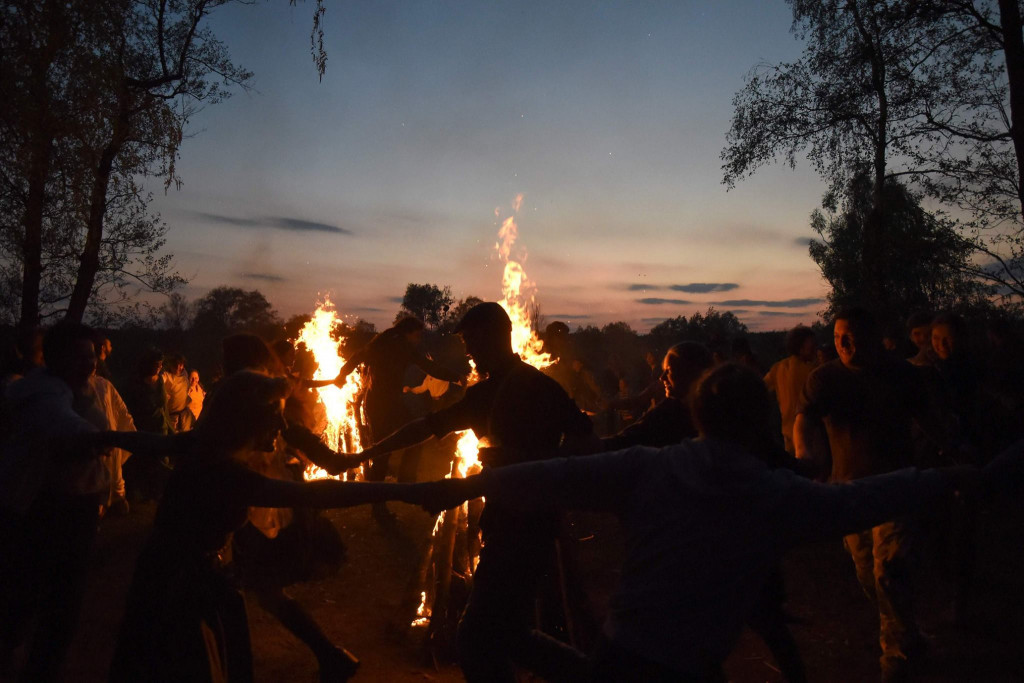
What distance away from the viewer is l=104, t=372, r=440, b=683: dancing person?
267 cm

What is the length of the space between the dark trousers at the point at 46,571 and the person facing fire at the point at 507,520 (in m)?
1.97

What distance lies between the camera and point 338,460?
4.25 meters

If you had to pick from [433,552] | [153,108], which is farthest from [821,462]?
[153,108]

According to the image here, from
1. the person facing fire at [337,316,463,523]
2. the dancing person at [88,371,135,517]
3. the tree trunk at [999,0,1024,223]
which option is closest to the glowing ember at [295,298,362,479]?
the person facing fire at [337,316,463,523]

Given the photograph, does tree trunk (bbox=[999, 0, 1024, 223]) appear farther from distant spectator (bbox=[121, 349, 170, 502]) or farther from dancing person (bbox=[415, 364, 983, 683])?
distant spectator (bbox=[121, 349, 170, 502])

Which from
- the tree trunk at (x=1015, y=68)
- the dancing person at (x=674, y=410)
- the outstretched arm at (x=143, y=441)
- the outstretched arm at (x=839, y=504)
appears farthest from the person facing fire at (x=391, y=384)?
the tree trunk at (x=1015, y=68)

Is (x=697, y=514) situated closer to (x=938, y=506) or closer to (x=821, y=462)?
(x=821, y=462)

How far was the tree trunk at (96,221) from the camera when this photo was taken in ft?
43.8

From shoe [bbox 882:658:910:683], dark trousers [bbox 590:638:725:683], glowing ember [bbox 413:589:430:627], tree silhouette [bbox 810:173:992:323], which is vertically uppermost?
tree silhouette [bbox 810:173:992:323]

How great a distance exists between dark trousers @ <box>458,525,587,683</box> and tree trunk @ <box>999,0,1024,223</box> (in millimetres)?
12036

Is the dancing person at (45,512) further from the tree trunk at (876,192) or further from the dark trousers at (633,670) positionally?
the tree trunk at (876,192)

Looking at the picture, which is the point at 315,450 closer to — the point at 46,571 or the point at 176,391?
the point at 46,571

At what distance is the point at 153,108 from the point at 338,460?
44.2ft

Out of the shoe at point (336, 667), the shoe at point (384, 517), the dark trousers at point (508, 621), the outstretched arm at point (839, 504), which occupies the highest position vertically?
the outstretched arm at point (839, 504)
